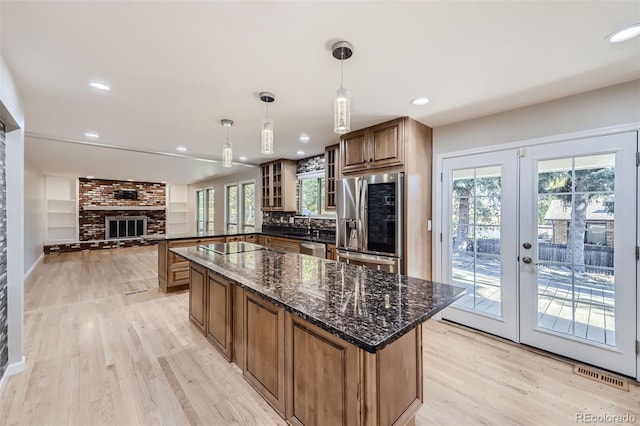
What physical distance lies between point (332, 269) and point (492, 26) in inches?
73.1

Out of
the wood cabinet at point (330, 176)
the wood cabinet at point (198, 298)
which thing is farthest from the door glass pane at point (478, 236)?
the wood cabinet at point (198, 298)

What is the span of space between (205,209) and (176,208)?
67.0 inches

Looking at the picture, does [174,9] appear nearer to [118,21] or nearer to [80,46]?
[118,21]

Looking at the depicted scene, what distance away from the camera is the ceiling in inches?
55.7

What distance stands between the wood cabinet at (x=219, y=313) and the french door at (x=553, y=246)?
2.51 metres

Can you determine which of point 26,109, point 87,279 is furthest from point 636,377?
point 87,279

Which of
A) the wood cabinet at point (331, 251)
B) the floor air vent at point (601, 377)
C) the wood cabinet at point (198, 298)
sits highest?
the wood cabinet at point (331, 251)

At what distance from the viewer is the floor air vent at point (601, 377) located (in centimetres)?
205

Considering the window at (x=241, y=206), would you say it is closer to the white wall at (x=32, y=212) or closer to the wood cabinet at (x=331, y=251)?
the wood cabinet at (x=331, y=251)

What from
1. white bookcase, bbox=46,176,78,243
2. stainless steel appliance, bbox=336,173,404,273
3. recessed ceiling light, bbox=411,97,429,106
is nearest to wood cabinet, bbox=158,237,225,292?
stainless steel appliance, bbox=336,173,404,273

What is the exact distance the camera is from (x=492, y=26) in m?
1.53

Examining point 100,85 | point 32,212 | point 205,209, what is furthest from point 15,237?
point 205,209

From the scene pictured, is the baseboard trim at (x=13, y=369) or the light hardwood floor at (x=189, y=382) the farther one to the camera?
the baseboard trim at (x=13, y=369)

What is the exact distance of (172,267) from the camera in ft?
13.7
